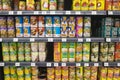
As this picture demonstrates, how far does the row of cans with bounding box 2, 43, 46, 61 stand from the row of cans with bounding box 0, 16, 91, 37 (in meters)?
0.17

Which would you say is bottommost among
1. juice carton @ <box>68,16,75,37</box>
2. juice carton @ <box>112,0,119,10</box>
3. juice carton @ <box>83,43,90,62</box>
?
juice carton @ <box>83,43,90,62</box>

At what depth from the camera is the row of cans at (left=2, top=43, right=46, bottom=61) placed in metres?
3.87

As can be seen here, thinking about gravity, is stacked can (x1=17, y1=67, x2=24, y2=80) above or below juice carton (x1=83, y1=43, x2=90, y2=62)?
below

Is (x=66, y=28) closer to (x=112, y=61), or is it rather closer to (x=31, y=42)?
(x=31, y=42)

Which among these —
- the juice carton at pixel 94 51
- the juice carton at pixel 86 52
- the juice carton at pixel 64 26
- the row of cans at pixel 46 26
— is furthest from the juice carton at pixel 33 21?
the juice carton at pixel 94 51

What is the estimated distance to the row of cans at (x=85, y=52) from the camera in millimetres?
3867

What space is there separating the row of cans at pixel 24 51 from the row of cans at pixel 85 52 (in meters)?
0.24

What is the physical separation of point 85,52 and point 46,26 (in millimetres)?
747

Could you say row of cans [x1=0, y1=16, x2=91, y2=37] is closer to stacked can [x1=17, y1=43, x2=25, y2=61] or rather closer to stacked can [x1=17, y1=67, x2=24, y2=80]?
stacked can [x1=17, y1=43, x2=25, y2=61]

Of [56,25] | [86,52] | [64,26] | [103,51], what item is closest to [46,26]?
[56,25]

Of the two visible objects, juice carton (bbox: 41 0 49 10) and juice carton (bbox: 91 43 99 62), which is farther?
juice carton (bbox: 91 43 99 62)

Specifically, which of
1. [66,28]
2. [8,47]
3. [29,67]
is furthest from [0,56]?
[66,28]

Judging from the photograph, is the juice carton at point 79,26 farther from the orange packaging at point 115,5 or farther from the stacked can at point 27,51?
the stacked can at point 27,51

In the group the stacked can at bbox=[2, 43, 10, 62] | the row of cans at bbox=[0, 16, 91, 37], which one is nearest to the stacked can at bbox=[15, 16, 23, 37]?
the row of cans at bbox=[0, 16, 91, 37]
